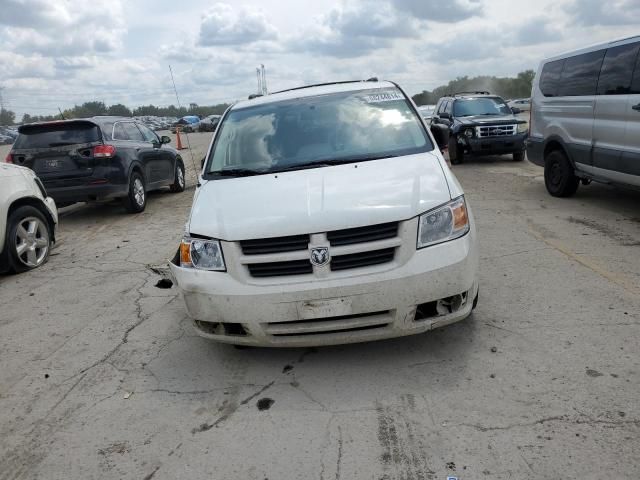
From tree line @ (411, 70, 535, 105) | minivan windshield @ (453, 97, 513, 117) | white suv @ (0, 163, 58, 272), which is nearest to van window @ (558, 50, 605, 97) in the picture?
minivan windshield @ (453, 97, 513, 117)

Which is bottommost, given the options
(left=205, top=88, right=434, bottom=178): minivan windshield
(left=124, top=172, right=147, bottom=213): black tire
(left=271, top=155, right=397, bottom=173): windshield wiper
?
(left=124, top=172, right=147, bottom=213): black tire

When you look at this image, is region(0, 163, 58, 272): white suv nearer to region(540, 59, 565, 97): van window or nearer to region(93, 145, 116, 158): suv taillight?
region(93, 145, 116, 158): suv taillight

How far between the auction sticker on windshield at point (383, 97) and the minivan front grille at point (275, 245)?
6.73ft

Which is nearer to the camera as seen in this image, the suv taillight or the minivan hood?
the minivan hood

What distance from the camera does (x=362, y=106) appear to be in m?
4.80

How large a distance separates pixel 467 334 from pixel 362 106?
214 centimetres

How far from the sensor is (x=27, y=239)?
655 centimetres

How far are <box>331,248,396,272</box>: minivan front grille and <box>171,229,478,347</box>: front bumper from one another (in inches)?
3.4

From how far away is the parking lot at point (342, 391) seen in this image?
8.82ft

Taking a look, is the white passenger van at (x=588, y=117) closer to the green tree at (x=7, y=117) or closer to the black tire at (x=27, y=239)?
the black tire at (x=27, y=239)

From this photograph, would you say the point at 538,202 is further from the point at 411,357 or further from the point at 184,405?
the point at 184,405

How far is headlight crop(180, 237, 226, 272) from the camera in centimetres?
347

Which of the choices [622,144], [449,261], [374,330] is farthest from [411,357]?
[622,144]

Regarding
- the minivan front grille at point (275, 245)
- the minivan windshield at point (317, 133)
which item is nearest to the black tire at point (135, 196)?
the minivan windshield at point (317, 133)
